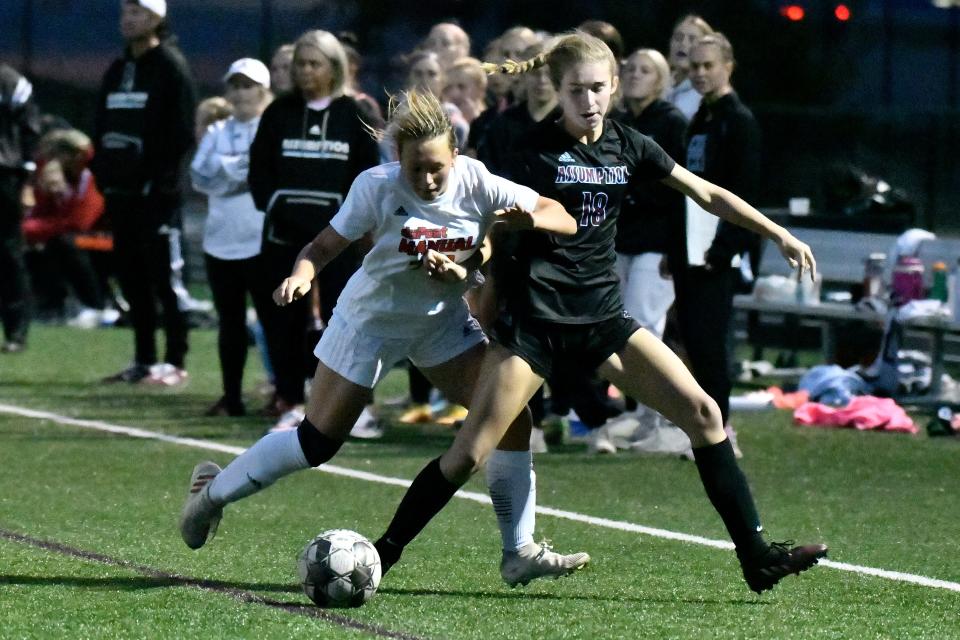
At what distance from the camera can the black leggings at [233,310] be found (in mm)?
10836

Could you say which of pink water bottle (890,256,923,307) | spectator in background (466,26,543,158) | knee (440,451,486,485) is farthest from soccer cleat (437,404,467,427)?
knee (440,451,486,485)

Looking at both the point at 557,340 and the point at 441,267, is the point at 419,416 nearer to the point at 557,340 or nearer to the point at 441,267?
the point at 557,340

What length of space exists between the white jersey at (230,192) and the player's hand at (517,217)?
5.03m

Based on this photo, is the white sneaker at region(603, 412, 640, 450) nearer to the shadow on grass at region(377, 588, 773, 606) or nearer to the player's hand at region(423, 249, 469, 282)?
the shadow on grass at region(377, 588, 773, 606)

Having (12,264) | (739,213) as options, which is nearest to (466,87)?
(12,264)

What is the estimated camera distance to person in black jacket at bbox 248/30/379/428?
9875 millimetres

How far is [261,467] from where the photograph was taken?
6344mm

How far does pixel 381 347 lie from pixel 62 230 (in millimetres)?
11217

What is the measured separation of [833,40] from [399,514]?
53.4ft

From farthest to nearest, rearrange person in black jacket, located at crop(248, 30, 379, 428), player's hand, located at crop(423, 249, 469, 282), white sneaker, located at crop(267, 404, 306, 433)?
1. white sneaker, located at crop(267, 404, 306, 433)
2. person in black jacket, located at crop(248, 30, 379, 428)
3. player's hand, located at crop(423, 249, 469, 282)

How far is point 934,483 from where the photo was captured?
351 inches

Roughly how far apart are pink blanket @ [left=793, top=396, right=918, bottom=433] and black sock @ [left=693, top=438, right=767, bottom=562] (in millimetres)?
4672

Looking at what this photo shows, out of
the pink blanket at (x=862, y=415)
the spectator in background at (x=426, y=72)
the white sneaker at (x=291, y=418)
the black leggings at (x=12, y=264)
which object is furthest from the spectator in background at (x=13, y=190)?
the pink blanket at (x=862, y=415)

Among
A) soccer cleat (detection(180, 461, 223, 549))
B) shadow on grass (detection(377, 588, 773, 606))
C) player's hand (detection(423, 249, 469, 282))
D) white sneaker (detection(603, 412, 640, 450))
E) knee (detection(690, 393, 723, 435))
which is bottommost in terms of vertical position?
white sneaker (detection(603, 412, 640, 450))
